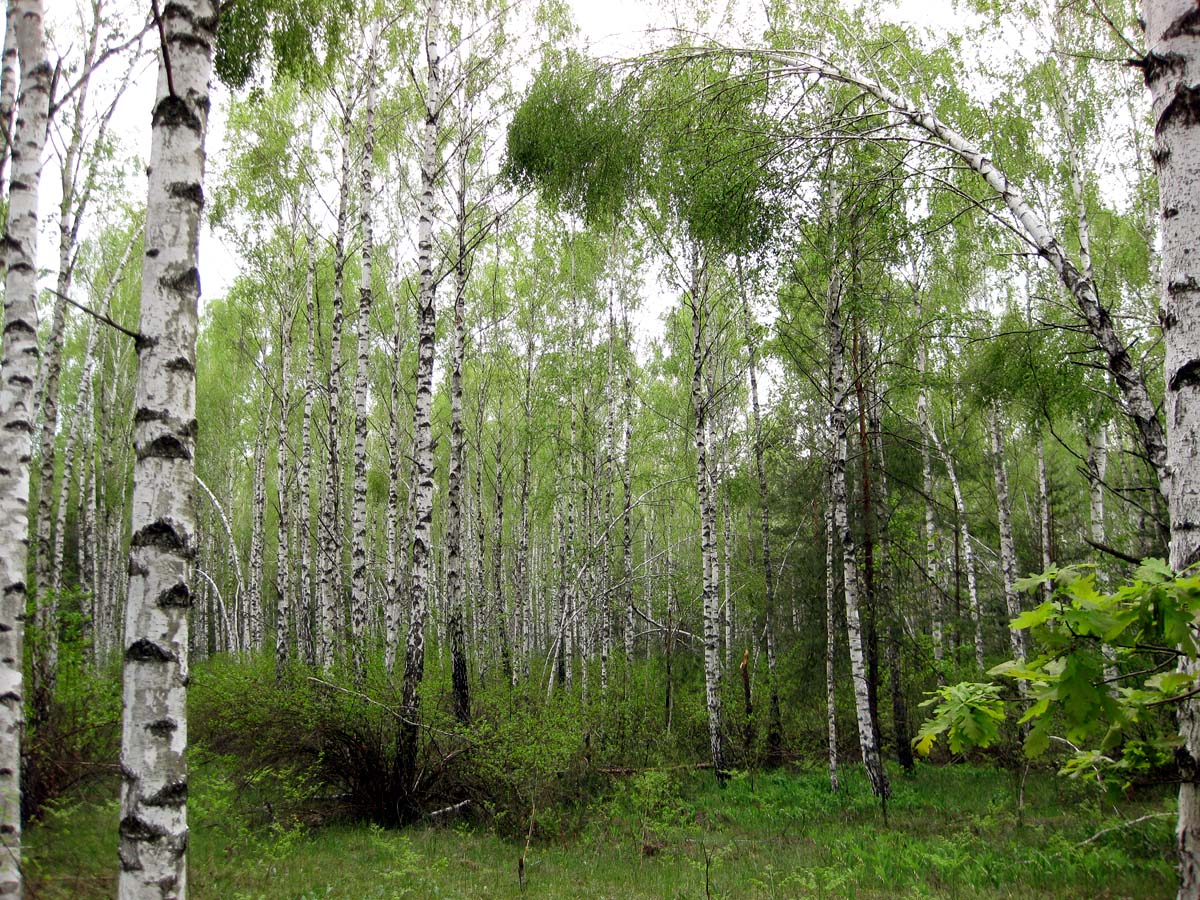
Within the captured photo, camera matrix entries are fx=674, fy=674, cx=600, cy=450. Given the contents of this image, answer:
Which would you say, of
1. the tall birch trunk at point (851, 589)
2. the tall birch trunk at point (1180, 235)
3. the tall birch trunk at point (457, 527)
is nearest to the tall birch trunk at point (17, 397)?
the tall birch trunk at point (1180, 235)

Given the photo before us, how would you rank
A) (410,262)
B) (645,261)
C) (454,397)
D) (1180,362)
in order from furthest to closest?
(410,262) → (645,261) → (454,397) → (1180,362)

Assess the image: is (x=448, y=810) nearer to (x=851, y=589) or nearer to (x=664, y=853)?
(x=664, y=853)

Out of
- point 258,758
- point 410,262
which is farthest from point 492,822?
point 410,262

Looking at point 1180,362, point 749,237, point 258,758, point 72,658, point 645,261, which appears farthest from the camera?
point 645,261

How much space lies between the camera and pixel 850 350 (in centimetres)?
1219

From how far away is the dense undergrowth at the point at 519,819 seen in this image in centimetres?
587

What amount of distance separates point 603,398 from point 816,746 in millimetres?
9973

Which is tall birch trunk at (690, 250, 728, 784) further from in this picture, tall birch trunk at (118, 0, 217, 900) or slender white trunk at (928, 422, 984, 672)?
tall birch trunk at (118, 0, 217, 900)

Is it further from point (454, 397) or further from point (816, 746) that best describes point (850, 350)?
point (816, 746)

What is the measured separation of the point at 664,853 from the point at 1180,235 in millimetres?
7318

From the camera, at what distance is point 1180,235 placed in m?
2.41

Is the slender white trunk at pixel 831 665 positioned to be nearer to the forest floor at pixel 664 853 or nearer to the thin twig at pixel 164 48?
the forest floor at pixel 664 853

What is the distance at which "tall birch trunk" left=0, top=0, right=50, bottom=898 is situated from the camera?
147 inches

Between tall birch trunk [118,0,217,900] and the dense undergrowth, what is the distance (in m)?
3.52
